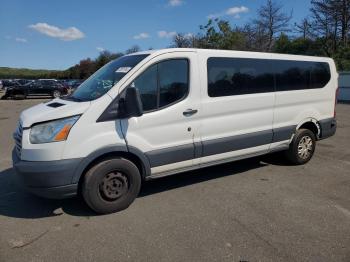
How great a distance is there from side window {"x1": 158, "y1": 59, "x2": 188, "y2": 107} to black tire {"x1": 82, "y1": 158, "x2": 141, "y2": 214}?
99 cm

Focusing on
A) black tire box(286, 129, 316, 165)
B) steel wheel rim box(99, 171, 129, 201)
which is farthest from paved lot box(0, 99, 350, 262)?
black tire box(286, 129, 316, 165)

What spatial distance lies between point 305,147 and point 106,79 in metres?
4.00

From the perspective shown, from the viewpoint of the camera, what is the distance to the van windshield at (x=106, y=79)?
4598 millimetres

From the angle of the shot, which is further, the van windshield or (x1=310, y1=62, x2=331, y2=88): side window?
(x1=310, y1=62, x2=331, y2=88): side window

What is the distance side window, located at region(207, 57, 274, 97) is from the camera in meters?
5.21

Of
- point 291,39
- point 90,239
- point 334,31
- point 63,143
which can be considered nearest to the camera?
point 90,239

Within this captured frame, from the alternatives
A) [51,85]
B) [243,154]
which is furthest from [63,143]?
[51,85]

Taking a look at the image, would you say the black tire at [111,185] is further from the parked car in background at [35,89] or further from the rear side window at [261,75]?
the parked car in background at [35,89]

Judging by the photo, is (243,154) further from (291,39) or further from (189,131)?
(291,39)

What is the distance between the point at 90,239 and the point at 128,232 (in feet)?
1.40

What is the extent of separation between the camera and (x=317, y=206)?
185 inches

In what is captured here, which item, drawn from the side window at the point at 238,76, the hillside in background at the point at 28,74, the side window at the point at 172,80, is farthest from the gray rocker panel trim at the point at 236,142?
the hillside in background at the point at 28,74

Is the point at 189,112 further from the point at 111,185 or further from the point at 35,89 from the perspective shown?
the point at 35,89

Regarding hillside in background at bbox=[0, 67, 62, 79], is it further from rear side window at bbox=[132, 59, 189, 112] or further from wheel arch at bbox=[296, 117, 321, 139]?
rear side window at bbox=[132, 59, 189, 112]
